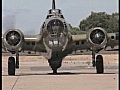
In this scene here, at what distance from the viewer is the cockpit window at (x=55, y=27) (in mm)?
18875

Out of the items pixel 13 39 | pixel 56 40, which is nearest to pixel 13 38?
pixel 13 39

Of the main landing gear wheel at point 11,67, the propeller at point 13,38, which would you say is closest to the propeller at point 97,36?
the propeller at point 13,38

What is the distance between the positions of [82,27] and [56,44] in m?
81.5

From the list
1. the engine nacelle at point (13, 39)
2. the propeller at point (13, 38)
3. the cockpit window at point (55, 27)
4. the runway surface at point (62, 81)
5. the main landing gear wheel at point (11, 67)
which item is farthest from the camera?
the main landing gear wheel at point (11, 67)

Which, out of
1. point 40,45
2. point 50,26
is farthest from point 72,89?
point 40,45

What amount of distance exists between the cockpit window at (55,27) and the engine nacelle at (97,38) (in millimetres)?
1465

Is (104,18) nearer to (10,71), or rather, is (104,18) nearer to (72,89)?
(10,71)

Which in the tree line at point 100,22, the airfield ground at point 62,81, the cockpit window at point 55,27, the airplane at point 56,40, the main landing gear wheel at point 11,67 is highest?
the tree line at point 100,22

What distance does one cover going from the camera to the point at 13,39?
19453mm

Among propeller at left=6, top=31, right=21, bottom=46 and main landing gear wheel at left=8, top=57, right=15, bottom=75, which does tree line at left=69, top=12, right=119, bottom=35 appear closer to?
main landing gear wheel at left=8, top=57, right=15, bottom=75

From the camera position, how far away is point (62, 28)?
62.7 ft

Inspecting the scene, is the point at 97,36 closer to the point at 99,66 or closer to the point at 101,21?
the point at 99,66

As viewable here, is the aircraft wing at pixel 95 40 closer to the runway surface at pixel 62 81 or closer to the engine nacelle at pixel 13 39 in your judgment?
the runway surface at pixel 62 81

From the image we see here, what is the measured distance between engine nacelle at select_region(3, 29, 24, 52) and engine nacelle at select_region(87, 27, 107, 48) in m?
3.18
